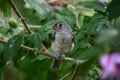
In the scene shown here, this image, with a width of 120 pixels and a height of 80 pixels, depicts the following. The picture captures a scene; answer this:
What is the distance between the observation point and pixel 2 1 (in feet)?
4.46

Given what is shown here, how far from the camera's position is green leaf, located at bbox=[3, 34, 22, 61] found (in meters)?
1.33

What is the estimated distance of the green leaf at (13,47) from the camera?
1333 millimetres

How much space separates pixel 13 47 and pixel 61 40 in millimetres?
346

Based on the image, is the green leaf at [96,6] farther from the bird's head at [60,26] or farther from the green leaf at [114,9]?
the green leaf at [114,9]

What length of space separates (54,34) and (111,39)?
1210 millimetres

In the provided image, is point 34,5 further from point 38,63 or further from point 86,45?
point 38,63

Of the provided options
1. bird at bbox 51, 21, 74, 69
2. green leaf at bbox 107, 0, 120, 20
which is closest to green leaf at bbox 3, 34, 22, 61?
bird at bbox 51, 21, 74, 69

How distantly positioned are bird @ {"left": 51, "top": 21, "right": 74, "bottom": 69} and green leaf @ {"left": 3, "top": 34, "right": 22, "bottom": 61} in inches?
9.4

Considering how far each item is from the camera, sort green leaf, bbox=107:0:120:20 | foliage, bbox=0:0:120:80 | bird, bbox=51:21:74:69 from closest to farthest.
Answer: green leaf, bbox=107:0:120:20
foliage, bbox=0:0:120:80
bird, bbox=51:21:74:69

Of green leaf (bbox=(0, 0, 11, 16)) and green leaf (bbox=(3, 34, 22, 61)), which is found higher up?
green leaf (bbox=(0, 0, 11, 16))

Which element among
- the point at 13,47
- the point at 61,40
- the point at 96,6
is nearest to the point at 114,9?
the point at 13,47

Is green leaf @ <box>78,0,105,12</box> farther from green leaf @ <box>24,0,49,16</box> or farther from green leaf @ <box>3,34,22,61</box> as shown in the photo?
green leaf @ <box>3,34,22,61</box>

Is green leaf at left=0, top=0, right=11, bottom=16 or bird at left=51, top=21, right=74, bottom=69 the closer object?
green leaf at left=0, top=0, right=11, bottom=16

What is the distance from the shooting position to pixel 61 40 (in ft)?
5.40
